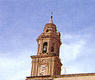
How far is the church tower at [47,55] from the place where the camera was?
115 ft

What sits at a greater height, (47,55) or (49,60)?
(47,55)

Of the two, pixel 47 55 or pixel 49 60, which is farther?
pixel 47 55

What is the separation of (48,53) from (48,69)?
247 cm

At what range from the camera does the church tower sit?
35.1 meters

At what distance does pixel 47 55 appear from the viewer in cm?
3594

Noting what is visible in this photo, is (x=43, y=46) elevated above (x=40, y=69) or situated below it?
above

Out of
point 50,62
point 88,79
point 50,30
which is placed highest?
point 50,30

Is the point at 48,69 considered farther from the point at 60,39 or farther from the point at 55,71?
the point at 60,39

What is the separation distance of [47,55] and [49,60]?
0.79m

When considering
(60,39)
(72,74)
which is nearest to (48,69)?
(72,74)

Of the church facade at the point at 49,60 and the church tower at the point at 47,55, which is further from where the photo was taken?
the church tower at the point at 47,55

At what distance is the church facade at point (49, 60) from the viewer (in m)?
33.2

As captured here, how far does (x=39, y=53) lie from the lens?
36812 mm

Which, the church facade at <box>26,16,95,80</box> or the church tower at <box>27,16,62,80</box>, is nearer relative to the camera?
the church facade at <box>26,16,95,80</box>
